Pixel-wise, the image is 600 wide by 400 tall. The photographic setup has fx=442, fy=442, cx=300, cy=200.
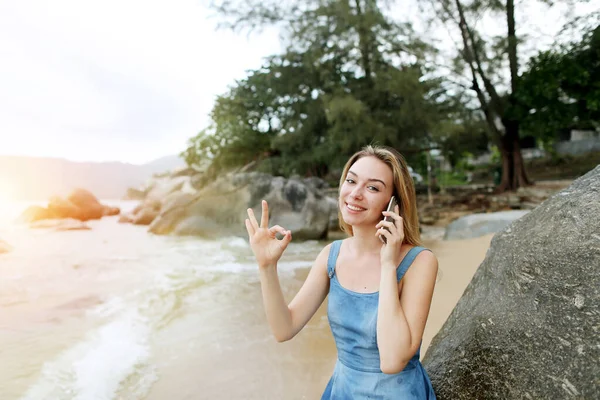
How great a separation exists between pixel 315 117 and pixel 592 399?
1249 cm

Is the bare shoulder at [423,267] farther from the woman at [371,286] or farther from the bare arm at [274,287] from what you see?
the bare arm at [274,287]

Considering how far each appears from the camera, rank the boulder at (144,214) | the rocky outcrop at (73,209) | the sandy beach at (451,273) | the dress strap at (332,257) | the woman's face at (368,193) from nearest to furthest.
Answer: the woman's face at (368,193), the dress strap at (332,257), the sandy beach at (451,273), the rocky outcrop at (73,209), the boulder at (144,214)

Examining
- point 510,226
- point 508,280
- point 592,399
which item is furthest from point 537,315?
point 510,226

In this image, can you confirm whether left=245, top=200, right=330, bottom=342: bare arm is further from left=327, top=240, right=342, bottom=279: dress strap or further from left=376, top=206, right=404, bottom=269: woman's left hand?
left=376, top=206, right=404, bottom=269: woman's left hand

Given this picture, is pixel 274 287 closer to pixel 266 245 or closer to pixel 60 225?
pixel 266 245

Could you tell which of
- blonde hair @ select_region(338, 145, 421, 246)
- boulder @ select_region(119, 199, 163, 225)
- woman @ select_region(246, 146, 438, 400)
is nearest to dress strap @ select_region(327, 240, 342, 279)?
woman @ select_region(246, 146, 438, 400)

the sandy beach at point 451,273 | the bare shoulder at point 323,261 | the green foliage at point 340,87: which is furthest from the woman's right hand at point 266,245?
the green foliage at point 340,87

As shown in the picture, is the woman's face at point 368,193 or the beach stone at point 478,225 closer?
the woman's face at point 368,193

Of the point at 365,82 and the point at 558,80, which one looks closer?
the point at 558,80

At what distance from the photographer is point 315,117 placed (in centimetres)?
1343

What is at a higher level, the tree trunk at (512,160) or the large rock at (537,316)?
the large rock at (537,316)

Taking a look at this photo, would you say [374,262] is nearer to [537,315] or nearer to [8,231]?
[537,315]

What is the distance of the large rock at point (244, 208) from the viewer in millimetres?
9781

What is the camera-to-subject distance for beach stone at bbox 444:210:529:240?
24.9ft
